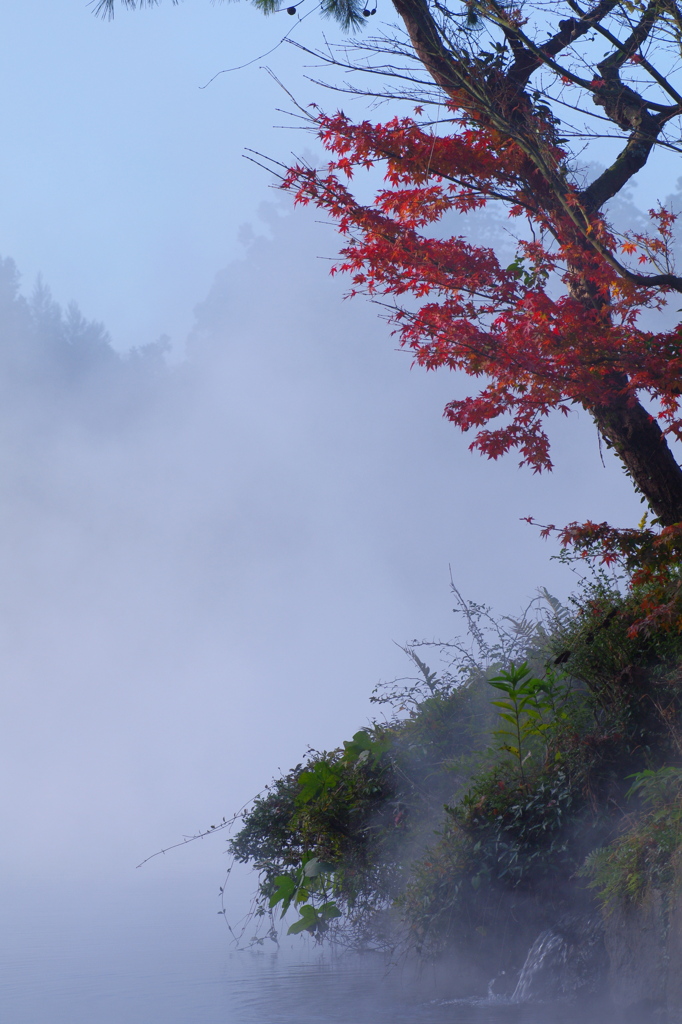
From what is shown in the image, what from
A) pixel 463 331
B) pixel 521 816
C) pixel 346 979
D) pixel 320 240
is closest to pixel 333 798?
pixel 346 979

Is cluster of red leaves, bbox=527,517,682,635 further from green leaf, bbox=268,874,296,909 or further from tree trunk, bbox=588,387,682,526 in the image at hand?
green leaf, bbox=268,874,296,909

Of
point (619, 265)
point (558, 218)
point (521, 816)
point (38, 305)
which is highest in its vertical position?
point (38, 305)

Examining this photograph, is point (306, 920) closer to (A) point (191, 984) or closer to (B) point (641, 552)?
(A) point (191, 984)

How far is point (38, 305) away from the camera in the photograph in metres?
29.2

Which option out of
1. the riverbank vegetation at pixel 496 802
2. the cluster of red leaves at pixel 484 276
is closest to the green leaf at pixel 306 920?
the riverbank vegetation at pixel 496 802

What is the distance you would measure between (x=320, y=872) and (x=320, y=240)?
33.9m

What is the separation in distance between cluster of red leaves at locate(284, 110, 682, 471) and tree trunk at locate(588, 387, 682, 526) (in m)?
0.22

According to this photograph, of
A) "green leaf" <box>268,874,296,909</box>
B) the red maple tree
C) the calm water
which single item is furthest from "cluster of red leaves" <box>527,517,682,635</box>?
"green leaf" <box>268,874,296,909</box>

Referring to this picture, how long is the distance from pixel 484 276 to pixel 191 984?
523 centimetres

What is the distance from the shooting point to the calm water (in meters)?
4.41

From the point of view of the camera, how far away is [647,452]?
543cm

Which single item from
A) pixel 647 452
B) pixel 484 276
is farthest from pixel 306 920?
pixel 484 276

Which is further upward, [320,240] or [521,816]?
[320,240]

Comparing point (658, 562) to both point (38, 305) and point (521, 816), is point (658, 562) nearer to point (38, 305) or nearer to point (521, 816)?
point (521, 816)
